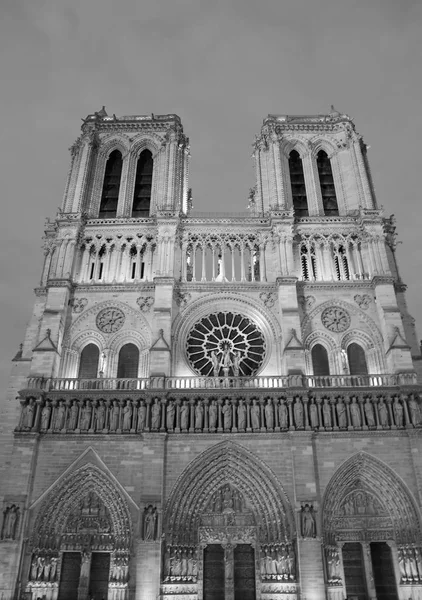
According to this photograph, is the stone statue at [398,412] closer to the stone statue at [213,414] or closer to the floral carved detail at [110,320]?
the stone statue at [213,414]

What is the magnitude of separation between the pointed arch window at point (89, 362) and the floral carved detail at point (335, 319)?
10148mm

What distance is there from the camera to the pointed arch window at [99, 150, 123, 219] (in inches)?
1108

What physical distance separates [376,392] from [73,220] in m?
15.8

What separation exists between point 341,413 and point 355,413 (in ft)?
1.76

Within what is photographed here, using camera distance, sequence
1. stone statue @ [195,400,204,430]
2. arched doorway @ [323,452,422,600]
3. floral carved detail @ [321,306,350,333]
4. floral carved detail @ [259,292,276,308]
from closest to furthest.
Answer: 1. arched doorway @ [323,452,422,600]
2. stone statue @ [195,400,204,430]
3. floral carved detail @ [321,306,350,333]
4. floral carved detail @ [259,292,276,308]

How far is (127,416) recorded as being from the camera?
813 inches

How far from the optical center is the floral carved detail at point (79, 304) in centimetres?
2416

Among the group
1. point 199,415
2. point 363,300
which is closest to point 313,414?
point 199,415

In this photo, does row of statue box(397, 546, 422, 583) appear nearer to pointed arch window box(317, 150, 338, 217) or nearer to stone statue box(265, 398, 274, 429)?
stone statue box(265, 398, 274, 429)

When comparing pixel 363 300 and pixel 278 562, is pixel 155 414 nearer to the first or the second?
pixel 278 562

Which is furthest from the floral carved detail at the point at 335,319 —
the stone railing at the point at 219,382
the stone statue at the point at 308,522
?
the stone statue at the point at 308,522

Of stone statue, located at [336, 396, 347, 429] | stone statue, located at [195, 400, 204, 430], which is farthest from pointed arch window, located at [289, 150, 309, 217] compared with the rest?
stone statue, located at [195, 400, 204, 430]

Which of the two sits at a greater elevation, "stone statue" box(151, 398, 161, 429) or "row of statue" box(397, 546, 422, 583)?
"stone statue" box(151, 398, 161, 429)

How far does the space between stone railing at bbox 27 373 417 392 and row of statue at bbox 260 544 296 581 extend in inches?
226
